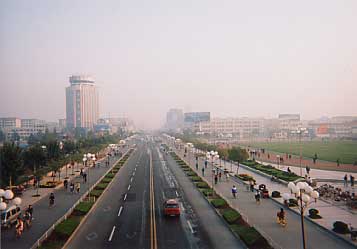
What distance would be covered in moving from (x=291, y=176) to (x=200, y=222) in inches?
633

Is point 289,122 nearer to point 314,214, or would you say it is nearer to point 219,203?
point 219,203

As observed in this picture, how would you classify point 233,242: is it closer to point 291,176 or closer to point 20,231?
point 20,231

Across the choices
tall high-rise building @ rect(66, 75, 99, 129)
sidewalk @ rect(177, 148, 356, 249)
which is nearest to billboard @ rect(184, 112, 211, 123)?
tall high-rise building @ rect(66, 75, 99, 129)

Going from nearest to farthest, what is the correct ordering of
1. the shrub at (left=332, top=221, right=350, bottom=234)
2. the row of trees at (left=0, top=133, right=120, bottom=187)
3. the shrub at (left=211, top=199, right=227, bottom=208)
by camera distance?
the shrub at (left=332, top=221, right=350, bottom=234) < the shrub at (left=211, top=199, right=227, bottom=208) < the row of trees at (left=0, top=133, right=120, bottom=187)

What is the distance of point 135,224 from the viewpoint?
16.9 m

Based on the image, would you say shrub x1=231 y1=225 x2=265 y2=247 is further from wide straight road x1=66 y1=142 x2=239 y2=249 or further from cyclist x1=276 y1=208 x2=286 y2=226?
cyclist x1=276 y1=208 x2=286 y2=226

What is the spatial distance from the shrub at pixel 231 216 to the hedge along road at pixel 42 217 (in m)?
8.68

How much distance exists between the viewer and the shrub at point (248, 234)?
44.6 ft

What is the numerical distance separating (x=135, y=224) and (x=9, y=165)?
1191cm

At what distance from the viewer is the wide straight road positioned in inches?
551

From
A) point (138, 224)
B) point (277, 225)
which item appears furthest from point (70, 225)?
point (277, 225)

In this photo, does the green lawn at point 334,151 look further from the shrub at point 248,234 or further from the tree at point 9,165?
the tree at point 9,165

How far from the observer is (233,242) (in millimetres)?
14094

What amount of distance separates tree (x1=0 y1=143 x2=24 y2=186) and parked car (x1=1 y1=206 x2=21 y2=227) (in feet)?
19.9
